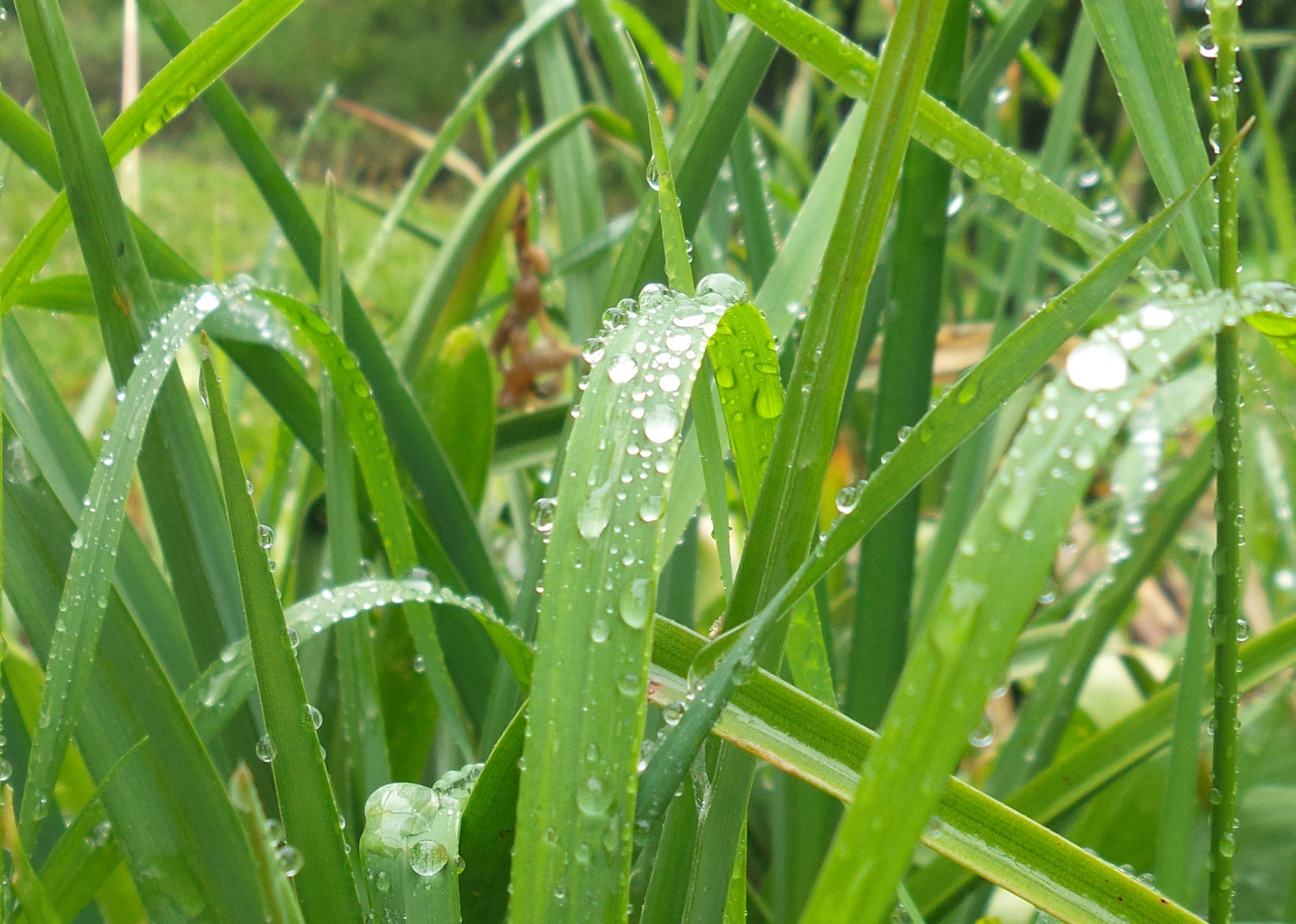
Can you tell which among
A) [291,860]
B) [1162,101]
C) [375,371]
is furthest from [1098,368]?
[375,371]

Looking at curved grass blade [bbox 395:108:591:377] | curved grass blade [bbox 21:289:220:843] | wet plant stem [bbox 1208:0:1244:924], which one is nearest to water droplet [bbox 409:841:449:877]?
curved grass blade [bbox 21:289:220:843]

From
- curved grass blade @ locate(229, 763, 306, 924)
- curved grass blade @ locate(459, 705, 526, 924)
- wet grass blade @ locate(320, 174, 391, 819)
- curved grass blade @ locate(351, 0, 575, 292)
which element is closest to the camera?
curved grass blade @ locate(229, 763, 306, 924)

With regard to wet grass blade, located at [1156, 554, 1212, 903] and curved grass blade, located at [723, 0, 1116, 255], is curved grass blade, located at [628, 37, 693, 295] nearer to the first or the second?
curved grass blade, located at [723, 0, 1116, 255]

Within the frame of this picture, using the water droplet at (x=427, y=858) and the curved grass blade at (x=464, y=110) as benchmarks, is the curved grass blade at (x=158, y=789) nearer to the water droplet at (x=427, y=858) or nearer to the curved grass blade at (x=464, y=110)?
the water droplet at (x=427, y=858)

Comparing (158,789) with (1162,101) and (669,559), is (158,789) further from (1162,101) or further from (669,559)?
(1162,101)

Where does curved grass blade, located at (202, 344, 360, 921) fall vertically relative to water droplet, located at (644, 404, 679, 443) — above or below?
below

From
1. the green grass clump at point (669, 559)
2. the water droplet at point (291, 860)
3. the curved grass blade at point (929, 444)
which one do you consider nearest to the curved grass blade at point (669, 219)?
the green grass clump at point (669, 559)
